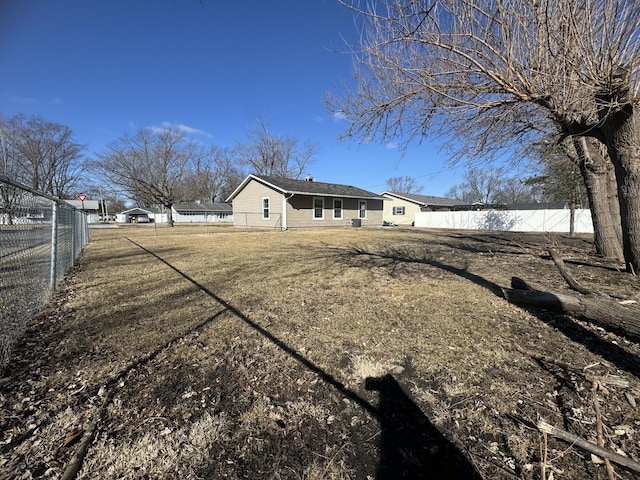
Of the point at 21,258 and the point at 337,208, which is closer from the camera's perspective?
the point at 21,258

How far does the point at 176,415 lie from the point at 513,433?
2208mm

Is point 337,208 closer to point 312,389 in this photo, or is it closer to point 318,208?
point 318,208

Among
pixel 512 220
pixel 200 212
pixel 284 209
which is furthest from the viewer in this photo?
pixel 200 212

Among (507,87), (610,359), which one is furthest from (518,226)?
(610,359)

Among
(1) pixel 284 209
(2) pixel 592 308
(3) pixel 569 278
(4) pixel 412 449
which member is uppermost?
(1) pixel 284 209

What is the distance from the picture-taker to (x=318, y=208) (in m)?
21.3

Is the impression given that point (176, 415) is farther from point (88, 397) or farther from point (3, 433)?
point (3, 433)

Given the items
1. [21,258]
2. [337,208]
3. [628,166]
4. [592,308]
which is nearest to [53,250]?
[21,258]

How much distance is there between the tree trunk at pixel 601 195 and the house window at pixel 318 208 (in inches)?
592

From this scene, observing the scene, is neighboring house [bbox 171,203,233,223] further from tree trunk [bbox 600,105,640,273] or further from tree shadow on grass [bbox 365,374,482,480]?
tree shadow on grass [bbox 365,374,482,480]

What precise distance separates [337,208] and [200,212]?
39.8 metres

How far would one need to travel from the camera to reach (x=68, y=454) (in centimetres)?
163

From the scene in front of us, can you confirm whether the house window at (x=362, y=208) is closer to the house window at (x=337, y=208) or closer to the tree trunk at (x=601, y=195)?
the house window at (x=337, y=208)

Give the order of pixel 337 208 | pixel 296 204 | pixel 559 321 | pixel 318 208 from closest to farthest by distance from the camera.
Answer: pixel 559 321 < pixel 296 204 < pixel 318 208 < pixel 337 208
